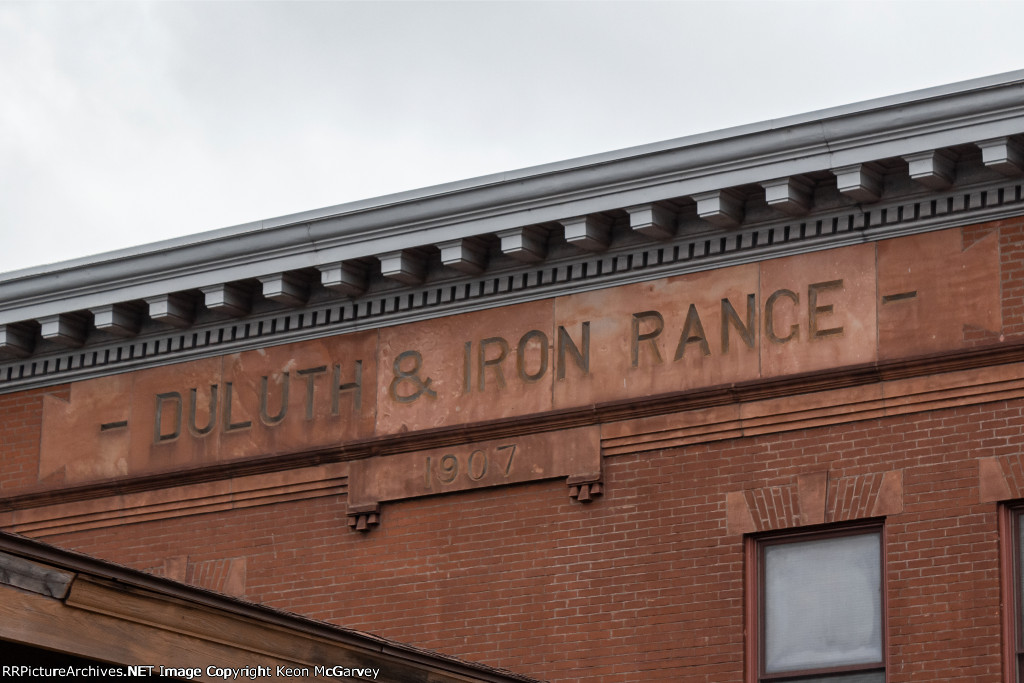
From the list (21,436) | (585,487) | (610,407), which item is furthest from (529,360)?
(21,436)

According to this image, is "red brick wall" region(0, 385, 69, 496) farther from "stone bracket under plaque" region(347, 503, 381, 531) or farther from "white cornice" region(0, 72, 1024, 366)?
"stone bracket under plaque" region(347, 503, 381, 531)

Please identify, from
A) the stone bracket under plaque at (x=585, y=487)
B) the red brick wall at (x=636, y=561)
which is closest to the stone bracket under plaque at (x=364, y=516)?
the red brick wall at (x=636, y=561)

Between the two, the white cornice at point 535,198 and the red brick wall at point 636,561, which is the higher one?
the white cornice at point 535,198

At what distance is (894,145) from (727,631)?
4.31 metres

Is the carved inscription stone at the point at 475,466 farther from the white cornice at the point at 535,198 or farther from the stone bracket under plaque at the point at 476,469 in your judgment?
the white cornice at the point at 535,198

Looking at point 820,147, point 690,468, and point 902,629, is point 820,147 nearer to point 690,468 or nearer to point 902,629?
point 690,468

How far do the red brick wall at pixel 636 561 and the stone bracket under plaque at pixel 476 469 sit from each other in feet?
0.38

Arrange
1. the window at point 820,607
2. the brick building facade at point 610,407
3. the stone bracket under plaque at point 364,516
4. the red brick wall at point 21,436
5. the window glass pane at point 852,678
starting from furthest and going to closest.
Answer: the red brick wall at point 21,436 < the stone bracket under plaque at point 364,516 < the brick building facade at point 610,407 < the window at point 820,607 < the window glass pane at point 852,678

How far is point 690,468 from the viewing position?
16.9 metres

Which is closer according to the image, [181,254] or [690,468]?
[690,468]

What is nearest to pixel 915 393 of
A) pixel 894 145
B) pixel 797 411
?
pixel 797 411

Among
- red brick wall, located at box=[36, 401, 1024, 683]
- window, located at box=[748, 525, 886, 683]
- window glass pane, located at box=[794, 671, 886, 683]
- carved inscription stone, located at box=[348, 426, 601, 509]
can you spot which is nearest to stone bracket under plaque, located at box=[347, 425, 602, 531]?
carved inscription stone, located at box=[348, 426, 601, 509]

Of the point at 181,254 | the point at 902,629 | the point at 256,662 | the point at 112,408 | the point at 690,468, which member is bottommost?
the point at 256,662

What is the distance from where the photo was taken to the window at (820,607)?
15.8 meters
